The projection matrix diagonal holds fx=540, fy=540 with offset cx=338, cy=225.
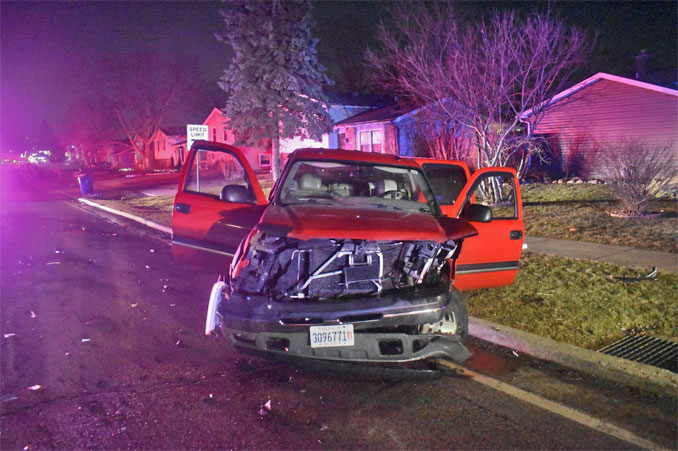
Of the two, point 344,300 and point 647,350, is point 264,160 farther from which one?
point 344,300

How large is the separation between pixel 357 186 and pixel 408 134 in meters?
20.0

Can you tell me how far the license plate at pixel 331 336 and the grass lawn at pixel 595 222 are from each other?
7.25 m

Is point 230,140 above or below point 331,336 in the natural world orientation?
above

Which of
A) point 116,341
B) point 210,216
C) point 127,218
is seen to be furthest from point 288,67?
point 116,341

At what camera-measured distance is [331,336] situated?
4035 mm

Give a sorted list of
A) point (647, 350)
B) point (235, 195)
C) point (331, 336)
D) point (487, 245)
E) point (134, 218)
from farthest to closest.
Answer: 1. point (134, 218)
2. point (235, 195)
3. point (487, 245)
4. point (647, 350)
5. point (331, 336)

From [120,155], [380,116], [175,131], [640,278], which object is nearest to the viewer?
[640,278]

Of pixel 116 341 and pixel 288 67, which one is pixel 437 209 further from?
pixel 288 67

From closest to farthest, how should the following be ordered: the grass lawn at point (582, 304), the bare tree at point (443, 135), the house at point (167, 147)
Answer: the grass lawn at point (582, 304)
the bare tree at point (443, 135)
the house at point (167, 147)

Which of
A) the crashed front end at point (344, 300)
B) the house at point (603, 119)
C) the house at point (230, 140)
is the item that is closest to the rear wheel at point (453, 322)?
the crashed front end at point (344, 300)

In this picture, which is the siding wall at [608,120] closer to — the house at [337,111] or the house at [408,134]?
the house at [408,134]

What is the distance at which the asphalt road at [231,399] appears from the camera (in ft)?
12.0

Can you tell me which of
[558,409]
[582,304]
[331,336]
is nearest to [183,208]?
[331,336]

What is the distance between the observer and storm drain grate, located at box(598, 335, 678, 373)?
4848 millimetres
